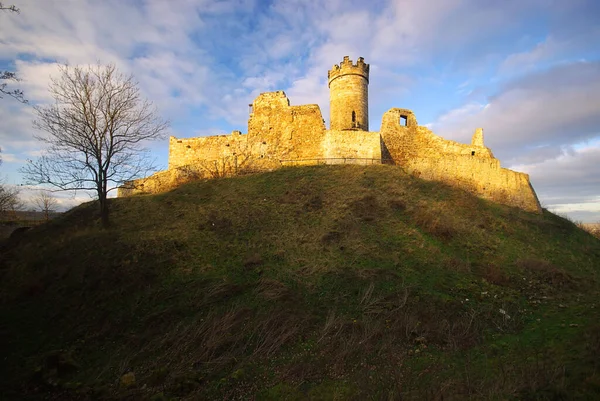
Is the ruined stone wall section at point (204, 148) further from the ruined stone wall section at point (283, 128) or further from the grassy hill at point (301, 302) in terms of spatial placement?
the grassy hill at point (301, 302)

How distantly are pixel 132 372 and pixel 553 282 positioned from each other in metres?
14.1

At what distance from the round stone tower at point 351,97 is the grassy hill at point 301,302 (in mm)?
7700

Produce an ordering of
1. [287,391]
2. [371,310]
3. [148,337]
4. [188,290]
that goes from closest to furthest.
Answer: [287,391], [148,337], [371,310], [188,290]

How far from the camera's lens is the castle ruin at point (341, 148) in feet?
73.6

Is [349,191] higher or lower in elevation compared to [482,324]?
higher

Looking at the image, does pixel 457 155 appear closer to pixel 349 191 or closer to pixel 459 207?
pixel 459 207

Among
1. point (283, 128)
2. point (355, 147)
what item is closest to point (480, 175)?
point (355, 147)

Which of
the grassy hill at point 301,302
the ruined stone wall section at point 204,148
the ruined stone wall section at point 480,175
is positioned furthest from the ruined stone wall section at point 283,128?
the grassy hill at point 301,302

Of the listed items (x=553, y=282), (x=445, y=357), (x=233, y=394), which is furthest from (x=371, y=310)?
(x=553, y=282)

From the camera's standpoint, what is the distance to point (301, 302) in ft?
→ 33.8

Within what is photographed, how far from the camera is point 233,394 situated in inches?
269

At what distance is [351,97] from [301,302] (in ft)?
58.9

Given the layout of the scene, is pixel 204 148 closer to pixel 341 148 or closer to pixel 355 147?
pixel 341 148

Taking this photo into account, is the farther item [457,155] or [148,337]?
[457,155]
